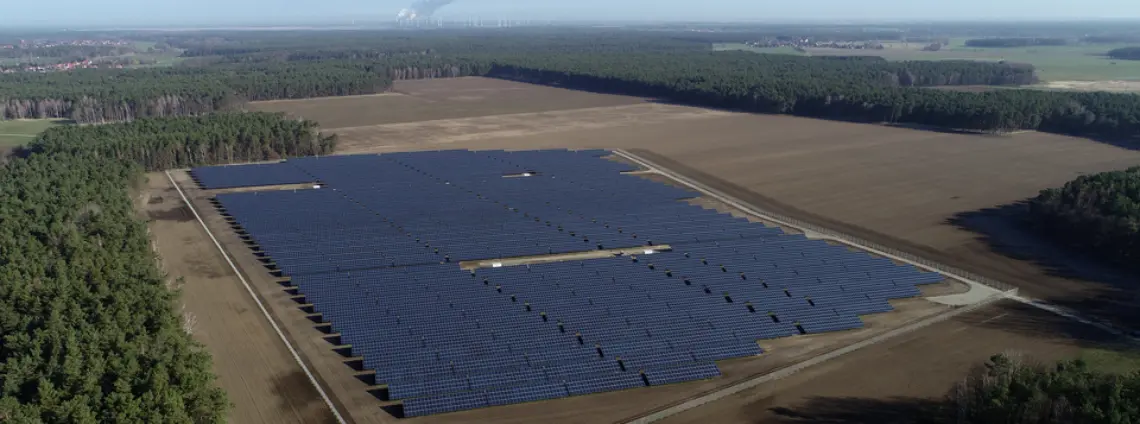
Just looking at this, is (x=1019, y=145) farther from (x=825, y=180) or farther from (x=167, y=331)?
(x=167, y=331)

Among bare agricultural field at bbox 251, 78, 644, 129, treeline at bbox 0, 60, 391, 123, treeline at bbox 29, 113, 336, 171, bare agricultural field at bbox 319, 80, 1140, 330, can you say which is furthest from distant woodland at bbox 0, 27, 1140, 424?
bare agricultural field at bbox 251, 78, 644, 129

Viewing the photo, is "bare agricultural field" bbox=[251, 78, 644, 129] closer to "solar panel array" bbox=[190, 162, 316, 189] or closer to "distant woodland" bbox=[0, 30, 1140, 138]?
"distant woodland" bbox=[0, 30, 1140, 138]

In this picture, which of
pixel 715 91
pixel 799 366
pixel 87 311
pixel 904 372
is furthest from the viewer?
pixel 715 91

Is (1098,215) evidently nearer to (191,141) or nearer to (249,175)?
(249,175)

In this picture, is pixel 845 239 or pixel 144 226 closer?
pixel 144 226

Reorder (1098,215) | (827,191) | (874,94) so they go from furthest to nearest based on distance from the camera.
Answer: (874,94)
(827,191)
(1098,215)

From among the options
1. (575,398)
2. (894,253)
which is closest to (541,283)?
(575,398)

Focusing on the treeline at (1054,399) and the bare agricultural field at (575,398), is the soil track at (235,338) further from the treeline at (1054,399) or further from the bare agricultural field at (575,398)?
the treeline at (1054,399)
